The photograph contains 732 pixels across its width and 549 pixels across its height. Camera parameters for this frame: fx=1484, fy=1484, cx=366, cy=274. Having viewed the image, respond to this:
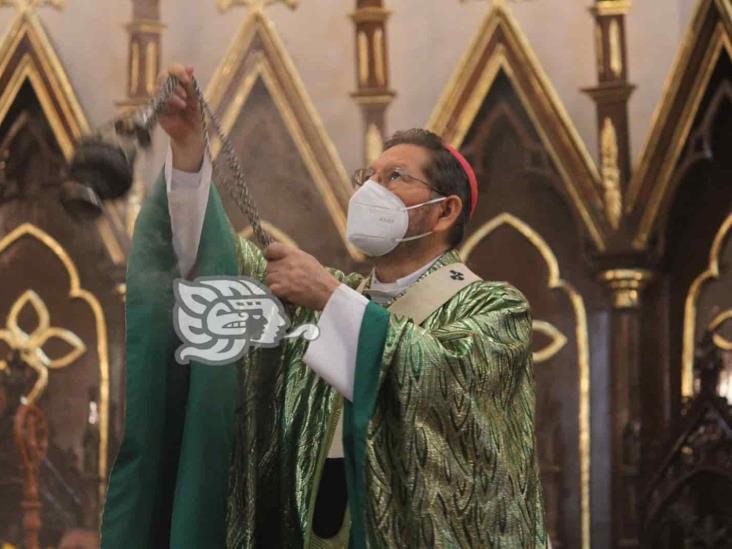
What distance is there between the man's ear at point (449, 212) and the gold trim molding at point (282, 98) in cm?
291

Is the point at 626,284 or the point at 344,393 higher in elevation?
the point at 626,284

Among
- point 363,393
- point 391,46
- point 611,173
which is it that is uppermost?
point 391,46

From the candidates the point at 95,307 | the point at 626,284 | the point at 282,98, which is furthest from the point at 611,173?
the point at 95,307

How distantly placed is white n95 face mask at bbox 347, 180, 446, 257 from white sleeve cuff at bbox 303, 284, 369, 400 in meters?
0.29

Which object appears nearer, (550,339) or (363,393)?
(363,393)

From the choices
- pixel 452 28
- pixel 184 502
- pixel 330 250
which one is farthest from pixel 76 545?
pixel 184 502

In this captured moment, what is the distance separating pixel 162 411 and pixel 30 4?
4075 mm

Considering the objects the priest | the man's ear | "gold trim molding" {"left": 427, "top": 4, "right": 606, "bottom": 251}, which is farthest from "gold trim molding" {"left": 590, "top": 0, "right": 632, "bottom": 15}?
the man's ear

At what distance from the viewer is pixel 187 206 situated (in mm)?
3467

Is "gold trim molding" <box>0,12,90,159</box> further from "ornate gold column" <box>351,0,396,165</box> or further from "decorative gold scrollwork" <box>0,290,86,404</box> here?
"ornate gold column" <box>351,0,396,165</box>

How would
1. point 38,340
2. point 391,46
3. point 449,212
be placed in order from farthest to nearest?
point 391,46 → point 38,340 → point 449,212

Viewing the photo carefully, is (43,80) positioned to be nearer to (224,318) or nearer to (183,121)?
(183,121)

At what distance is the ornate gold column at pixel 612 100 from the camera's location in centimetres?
640

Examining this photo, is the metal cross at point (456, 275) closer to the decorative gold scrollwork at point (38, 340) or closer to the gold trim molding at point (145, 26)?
Result: the decorative gold scrollwork at point (38, 340)
